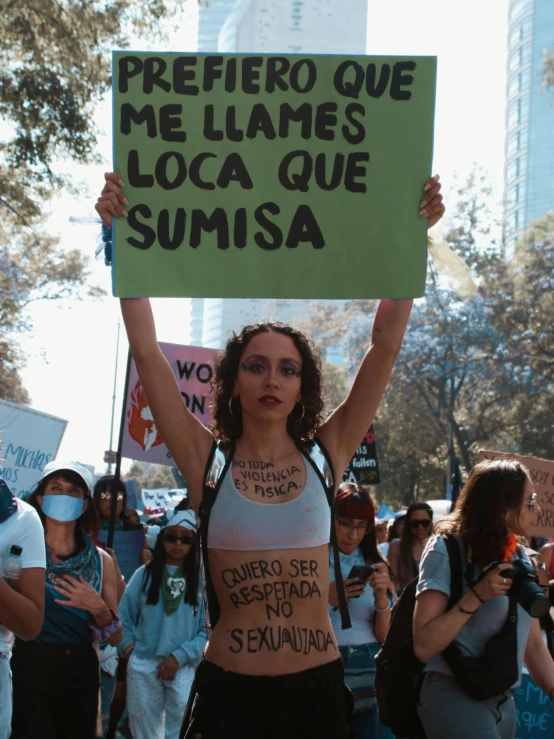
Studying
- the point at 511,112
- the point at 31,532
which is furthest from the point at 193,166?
the point at 511,112

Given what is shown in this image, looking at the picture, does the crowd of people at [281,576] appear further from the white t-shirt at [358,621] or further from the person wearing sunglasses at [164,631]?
the person wearing sunglasses at [164,631]

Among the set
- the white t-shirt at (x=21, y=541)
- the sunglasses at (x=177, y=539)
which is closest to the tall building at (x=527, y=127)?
the sunglasses at (x=177, y=539)

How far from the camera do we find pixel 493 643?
3980 millimetres

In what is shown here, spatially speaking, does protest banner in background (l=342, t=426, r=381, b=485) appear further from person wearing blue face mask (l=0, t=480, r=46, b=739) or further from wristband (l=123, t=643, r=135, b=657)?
person wearing blue face mask (l=0, t=480, r=46, b=739)

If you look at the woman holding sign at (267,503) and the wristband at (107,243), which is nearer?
the woman holding sign at (267,503)

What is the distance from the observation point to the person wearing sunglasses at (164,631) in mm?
6688

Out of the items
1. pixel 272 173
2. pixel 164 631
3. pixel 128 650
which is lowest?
pixel 128 650

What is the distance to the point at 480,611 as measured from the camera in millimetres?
4062

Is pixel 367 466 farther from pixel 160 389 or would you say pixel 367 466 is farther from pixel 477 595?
pixel 160 389

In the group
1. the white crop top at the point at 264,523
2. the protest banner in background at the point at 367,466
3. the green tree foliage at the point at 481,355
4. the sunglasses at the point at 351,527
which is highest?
the green tree foliage at the point at 481,355

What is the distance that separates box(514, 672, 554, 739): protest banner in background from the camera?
611 centimetres

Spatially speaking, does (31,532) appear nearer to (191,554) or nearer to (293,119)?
(293,119)

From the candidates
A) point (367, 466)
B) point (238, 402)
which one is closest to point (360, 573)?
point (238, 402)

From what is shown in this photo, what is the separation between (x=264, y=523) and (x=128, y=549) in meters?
6.37
